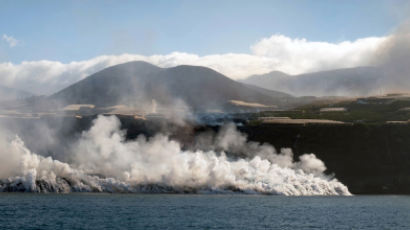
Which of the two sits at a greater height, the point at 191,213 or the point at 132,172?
the point at 132,172

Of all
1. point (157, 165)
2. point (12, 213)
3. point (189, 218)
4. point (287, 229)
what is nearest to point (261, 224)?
point (287, 229)

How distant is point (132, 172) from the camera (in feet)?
602

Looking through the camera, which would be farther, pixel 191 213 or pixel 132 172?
pixel 132 172

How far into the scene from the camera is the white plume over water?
17638 cm

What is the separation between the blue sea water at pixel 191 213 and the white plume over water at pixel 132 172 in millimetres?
9923

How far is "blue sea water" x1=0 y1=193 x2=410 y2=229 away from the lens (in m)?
112

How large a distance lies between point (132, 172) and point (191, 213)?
57364 mm

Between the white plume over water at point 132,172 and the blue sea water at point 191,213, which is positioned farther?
the white plume over water at point 132,172

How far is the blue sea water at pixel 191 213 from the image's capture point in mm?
112375

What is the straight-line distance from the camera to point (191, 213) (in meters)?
130

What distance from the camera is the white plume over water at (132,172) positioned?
17638 cm

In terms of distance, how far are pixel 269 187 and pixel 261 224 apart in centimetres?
7915

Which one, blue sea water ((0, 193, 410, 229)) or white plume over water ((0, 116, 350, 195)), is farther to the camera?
white plume over water ((0, 116, 350, 195))

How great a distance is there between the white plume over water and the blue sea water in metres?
9.92
